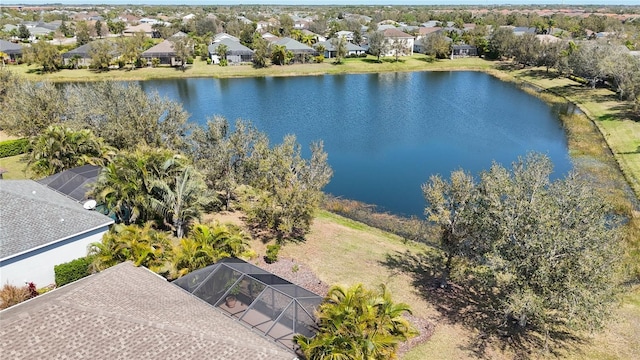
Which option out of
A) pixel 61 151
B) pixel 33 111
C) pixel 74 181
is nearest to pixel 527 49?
pixel 33 111

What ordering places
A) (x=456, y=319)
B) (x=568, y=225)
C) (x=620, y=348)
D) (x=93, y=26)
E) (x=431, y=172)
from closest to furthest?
(x=568, y=225), (x=620, y=348), (x=456, y=319), (x=431, y=172), (x=93, y=26)

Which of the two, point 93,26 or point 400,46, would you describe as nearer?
point 400,46

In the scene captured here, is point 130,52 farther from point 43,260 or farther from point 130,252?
point 130,252

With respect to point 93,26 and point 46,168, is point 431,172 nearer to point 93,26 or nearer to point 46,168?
point 46,168

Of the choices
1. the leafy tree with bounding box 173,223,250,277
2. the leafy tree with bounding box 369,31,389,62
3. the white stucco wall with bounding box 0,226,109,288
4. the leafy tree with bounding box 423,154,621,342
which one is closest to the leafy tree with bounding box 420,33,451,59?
the leafy tree with bounding box 369,31,389,62

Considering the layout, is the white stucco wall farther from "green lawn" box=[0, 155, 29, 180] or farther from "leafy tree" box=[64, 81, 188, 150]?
"green lawn" box=[0, 155, 29, 180]

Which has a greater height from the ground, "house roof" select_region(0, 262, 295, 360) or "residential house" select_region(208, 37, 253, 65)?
"residential house" select_region(208, 37, 253, 65)

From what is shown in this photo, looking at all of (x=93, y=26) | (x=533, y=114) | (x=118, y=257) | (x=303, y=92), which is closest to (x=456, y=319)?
(x=118, y=257)
